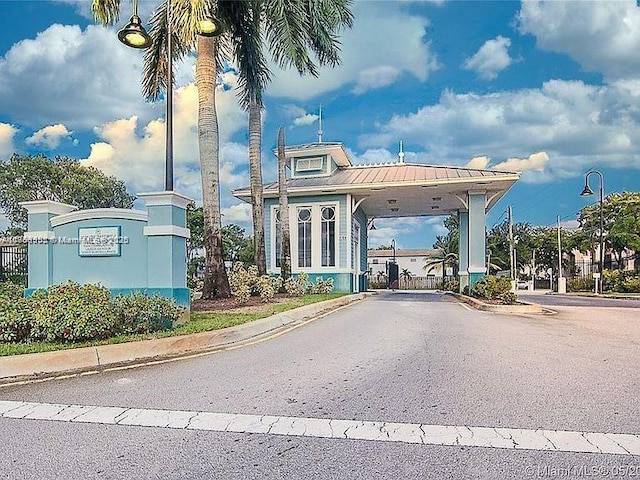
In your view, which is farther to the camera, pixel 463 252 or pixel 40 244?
pixel 463 252

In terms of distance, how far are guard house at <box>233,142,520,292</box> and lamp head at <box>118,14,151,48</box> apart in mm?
13415

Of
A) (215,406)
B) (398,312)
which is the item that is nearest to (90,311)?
(215,406)

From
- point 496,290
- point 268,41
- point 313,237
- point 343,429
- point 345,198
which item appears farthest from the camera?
point 313,237

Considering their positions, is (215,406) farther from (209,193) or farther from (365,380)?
(209,193)

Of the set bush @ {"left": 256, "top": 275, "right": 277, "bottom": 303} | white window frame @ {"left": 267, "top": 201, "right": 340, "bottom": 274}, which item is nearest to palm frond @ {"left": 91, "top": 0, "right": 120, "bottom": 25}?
bush @ {"left": 256, "top": 275, "right": 277, "bottom": 303}

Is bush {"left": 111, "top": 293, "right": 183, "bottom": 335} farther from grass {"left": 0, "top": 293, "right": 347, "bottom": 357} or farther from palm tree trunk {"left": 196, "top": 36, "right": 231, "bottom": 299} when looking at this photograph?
palm tree trunk {"left": 196, "top": 36, "right": 231, "bottom": 299}

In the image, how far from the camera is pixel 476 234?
22.3 metres

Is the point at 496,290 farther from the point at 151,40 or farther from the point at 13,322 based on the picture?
the point at 13,322

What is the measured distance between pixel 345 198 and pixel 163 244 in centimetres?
1458

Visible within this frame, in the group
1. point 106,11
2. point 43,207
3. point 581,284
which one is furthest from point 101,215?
point 581,284

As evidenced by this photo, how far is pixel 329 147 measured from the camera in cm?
2431

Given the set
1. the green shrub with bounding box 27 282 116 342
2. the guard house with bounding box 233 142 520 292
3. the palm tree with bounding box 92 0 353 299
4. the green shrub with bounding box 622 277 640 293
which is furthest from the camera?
the green shrub with bounding box 622 277 640 293

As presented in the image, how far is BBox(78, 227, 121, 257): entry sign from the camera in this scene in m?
9.80

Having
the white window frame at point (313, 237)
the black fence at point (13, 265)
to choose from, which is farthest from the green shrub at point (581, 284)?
the black fence at point (13, 265)
